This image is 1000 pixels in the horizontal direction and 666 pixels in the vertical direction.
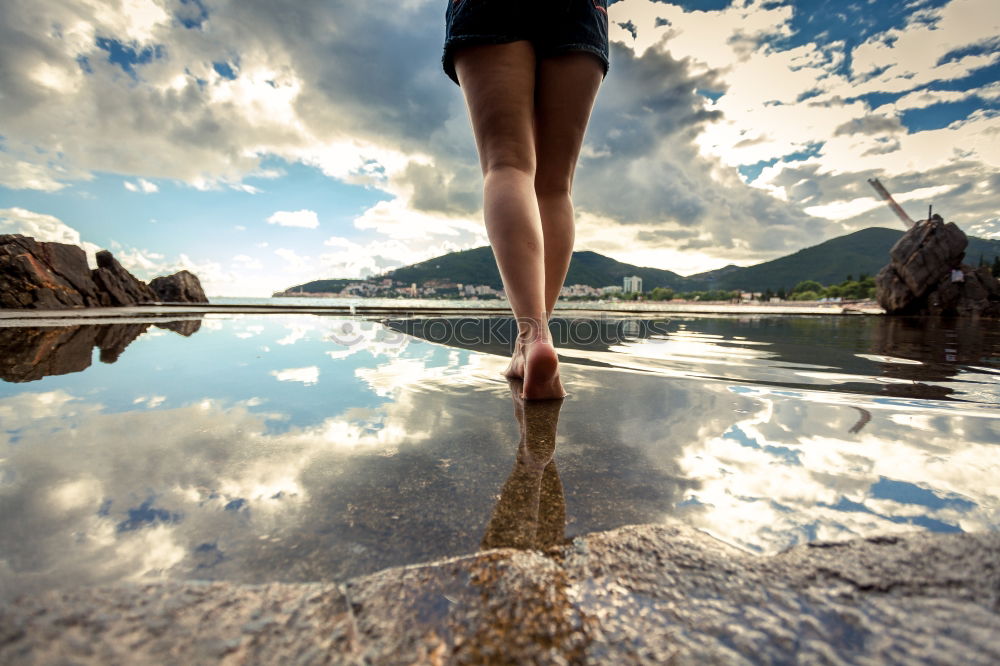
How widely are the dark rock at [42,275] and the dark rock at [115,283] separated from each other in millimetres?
767

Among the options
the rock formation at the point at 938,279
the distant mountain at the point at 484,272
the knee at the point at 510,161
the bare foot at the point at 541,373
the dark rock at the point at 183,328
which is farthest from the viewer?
the distant mountain at the point at 484,272

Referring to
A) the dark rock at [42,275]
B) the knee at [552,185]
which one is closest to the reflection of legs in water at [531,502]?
the knee at [552,185]

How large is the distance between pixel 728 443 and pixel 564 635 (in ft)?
2.09

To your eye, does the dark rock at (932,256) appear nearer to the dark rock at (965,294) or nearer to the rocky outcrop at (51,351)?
the dark rock at (965,294)

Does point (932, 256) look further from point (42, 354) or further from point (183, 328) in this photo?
point (42, 354)

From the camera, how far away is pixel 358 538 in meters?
0.47

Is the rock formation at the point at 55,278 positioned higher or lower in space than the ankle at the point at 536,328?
higher

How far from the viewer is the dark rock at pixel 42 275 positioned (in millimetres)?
6641

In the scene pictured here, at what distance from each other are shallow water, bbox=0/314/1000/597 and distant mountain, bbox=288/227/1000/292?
63.8 metres

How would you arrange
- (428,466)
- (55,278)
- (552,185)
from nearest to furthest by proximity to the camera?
(428,466) → (552,185) → (55,278)

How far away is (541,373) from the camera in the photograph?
122 centimetres

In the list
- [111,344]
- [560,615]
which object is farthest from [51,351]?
[560,615]

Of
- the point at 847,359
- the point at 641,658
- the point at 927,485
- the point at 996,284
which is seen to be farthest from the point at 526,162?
the point at 996,284

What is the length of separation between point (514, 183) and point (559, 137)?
41cm
